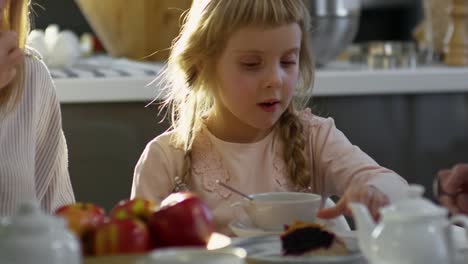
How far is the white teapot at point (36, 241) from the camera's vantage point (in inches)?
37.1

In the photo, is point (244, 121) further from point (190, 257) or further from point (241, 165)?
point (190, 257)

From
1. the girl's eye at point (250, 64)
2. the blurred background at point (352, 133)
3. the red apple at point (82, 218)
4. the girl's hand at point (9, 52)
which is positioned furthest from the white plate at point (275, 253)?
the blurred background at point (352, 133)

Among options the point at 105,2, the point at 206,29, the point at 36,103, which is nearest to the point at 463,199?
the point at 206,29

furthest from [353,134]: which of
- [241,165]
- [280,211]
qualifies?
[280,211]

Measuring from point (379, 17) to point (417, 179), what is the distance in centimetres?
322

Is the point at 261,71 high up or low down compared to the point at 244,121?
→ up

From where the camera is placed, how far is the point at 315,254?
1246 mm

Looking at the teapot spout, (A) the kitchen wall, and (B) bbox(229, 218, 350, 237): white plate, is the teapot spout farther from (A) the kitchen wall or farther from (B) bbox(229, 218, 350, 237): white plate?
(A) the kitchen wall

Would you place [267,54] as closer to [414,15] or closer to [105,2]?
[105,2]

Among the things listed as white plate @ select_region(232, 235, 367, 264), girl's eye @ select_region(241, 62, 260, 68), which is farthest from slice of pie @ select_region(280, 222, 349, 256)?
girl's eye @ select_region(241, 62, 260, 68)

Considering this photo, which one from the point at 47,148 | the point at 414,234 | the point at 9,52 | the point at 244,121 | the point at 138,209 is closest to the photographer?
the point at 414,234

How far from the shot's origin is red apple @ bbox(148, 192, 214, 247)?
1177 millimetres

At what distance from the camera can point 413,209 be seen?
1.09 meters

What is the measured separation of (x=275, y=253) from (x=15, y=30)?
81cm
